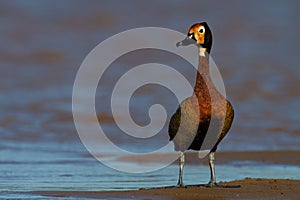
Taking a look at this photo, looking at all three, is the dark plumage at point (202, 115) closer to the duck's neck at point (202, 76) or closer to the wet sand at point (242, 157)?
the duck's neck at point (202, 76)

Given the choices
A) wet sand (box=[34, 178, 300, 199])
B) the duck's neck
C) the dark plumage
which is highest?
the duck's neck

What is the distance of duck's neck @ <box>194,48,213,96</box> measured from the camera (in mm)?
10922

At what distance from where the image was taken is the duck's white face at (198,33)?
1114cm

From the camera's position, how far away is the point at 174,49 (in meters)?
21.1

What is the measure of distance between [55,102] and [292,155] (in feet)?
19.3

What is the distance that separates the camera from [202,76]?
11.1m

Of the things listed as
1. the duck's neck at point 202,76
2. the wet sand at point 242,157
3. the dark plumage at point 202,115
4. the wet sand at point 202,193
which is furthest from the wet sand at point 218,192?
the wet sand at point 242,157

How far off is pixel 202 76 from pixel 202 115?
22.3 inches

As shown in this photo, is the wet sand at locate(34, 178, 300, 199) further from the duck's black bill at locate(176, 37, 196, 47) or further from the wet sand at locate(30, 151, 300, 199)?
the duck's black bill at locate(176, 37, 196, 47)

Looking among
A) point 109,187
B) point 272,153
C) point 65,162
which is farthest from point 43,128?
point 109,187

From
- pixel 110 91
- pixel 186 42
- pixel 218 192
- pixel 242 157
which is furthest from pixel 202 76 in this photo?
pixel 110 91

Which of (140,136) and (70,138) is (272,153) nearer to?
(140,136)

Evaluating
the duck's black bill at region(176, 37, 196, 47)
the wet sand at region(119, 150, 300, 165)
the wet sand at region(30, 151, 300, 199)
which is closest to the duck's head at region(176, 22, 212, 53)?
the duck's black bill at region(176, 37, 196, 47)

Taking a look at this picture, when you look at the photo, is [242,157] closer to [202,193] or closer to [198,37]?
[198,37]
